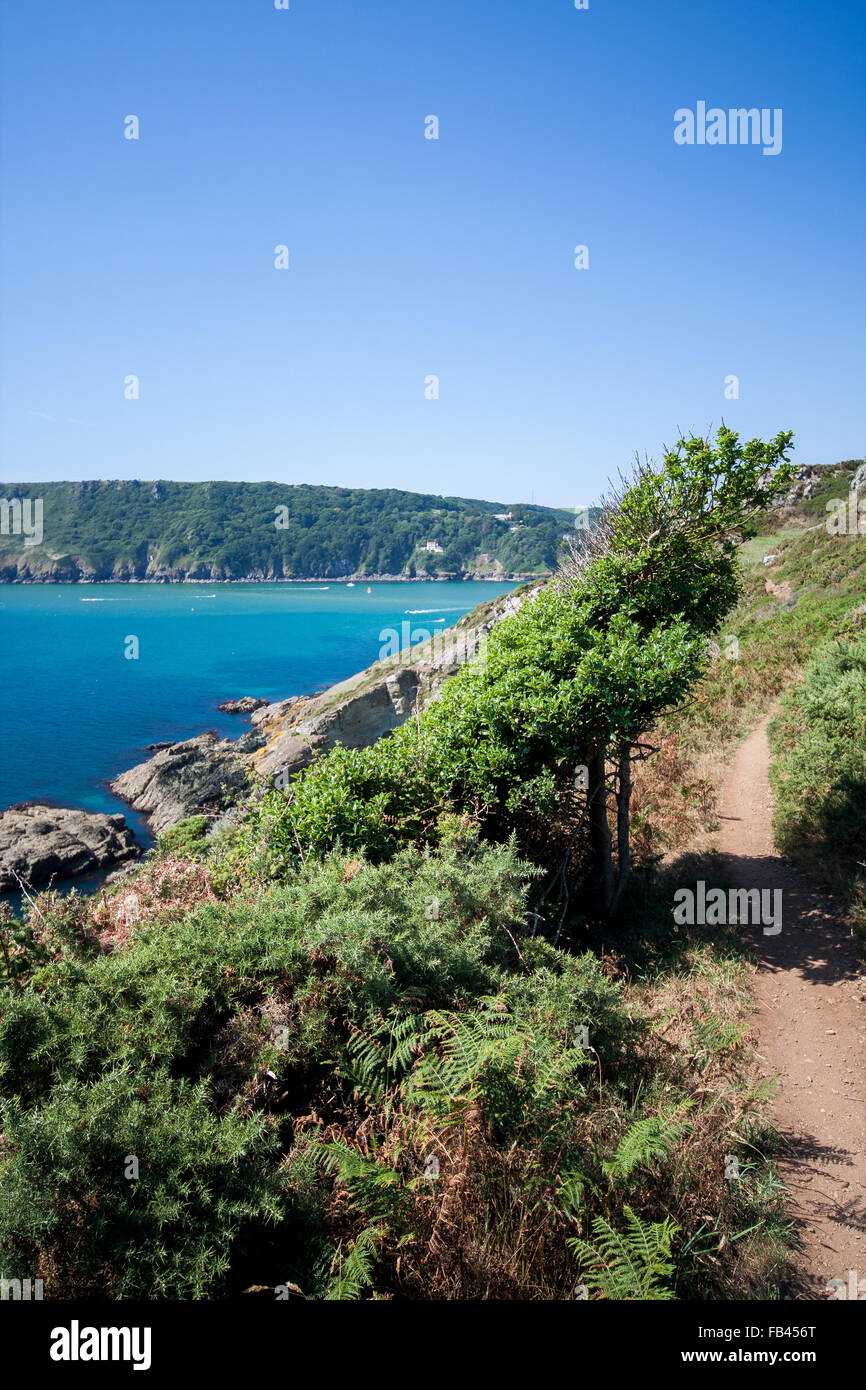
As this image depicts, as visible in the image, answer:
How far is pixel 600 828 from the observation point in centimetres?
1078

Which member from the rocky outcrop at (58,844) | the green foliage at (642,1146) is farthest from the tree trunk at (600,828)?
the rocky outcrop at (58,844)

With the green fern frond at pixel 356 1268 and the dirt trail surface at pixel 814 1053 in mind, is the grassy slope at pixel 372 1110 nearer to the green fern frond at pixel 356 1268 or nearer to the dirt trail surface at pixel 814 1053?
the green fern frond at pixel 356 1268

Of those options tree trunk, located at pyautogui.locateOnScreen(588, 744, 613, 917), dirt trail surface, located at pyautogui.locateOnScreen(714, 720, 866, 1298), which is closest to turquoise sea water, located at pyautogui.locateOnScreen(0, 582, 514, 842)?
tree trunk, located at pyautogui.locateOnScreen(588, 744, 613, 917)

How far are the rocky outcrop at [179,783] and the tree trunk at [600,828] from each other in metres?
28.9

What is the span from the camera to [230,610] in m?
156

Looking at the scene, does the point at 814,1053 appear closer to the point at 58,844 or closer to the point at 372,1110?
the point at 372,1110

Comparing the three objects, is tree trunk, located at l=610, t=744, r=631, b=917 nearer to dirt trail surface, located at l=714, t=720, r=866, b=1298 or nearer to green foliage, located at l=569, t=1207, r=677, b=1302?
dirt trail surface, located at l=714, t=720, r=866, b=1298

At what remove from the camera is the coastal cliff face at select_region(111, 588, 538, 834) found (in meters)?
37.0

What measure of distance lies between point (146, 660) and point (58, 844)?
215 ft

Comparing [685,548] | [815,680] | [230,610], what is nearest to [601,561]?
[685,548]

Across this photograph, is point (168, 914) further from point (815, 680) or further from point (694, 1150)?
point (815, 680)

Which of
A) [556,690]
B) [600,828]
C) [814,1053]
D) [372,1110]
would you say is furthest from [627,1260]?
[600,828]

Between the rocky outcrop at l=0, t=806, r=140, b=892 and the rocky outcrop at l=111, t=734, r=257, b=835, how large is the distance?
2878mm
